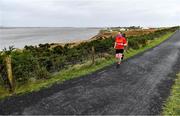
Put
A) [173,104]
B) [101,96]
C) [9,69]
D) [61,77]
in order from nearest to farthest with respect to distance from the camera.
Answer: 1. [173,104]
2. [101,96]
3. [9,69]
4. [61,77]

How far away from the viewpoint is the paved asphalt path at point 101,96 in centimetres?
884

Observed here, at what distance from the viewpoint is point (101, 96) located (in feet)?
34.2

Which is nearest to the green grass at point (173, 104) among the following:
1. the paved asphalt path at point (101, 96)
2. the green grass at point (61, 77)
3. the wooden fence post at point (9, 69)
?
the paved asphalt path at point (101, 96)

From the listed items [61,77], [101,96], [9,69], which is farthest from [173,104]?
[9,69]

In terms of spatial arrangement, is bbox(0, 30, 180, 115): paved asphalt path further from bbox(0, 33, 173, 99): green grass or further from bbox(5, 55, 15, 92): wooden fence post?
bbox(5, 55, 15, 92): wooden fence post

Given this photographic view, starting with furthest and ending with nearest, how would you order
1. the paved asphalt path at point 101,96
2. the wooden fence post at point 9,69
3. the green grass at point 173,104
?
the wooden fence post at point 9,69, the green grass at point 173,104, the paved asphalt path at point 101,96

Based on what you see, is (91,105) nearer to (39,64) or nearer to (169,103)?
(169,103)

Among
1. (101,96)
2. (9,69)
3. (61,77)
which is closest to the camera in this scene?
(101,96)

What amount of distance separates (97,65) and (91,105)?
9.31 m

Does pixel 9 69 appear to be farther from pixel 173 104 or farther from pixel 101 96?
pixel 173 104

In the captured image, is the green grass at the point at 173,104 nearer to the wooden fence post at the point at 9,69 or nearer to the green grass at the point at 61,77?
the green grass at the point at 61,77

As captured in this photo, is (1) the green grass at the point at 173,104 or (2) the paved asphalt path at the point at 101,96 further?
(1) the green grass at the point at 173,104

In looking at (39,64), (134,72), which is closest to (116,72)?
(134,72)

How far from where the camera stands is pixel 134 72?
15.8 m
